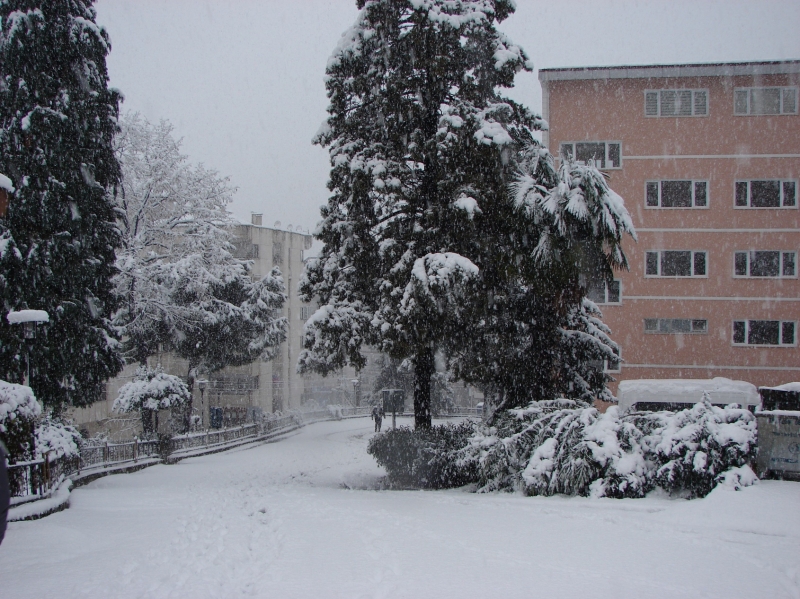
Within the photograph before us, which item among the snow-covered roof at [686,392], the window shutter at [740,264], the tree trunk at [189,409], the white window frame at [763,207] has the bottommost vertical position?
the tree trunk at [189,409]

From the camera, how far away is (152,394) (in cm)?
2562

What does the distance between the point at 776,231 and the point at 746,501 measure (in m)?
21.2

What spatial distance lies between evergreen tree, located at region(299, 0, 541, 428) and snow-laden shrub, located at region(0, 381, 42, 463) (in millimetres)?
6414

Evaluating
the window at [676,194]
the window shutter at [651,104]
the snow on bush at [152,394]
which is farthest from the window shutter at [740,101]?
the snow on bush at [152,394]

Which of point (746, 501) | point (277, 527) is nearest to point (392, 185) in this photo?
point (277, 527)

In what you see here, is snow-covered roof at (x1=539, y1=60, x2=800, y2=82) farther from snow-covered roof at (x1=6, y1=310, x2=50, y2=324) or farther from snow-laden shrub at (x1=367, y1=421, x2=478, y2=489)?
snow-covered roof at (x1=6, y1=310, x2=50, y2=324)

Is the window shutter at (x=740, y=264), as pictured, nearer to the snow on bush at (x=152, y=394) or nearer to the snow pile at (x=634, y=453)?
the snow pile at (x=634, y=453)

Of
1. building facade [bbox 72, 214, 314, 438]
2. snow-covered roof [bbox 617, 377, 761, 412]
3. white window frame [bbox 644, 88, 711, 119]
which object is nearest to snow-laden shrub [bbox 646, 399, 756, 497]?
snow-covered roof [bbox 617, 377, 761, 412]

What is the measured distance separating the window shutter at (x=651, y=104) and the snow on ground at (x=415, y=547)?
2098 cm

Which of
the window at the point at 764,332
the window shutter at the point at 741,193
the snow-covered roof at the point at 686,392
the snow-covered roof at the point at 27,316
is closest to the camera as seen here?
the snow-covered roof at the point at 27,316

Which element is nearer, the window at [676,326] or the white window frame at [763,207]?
the white window frame at [763,207]

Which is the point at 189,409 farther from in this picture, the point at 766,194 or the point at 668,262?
the point at 766,194

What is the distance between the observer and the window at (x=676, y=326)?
27781 mm

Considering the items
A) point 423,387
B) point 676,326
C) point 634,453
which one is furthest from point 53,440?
point 676,326
